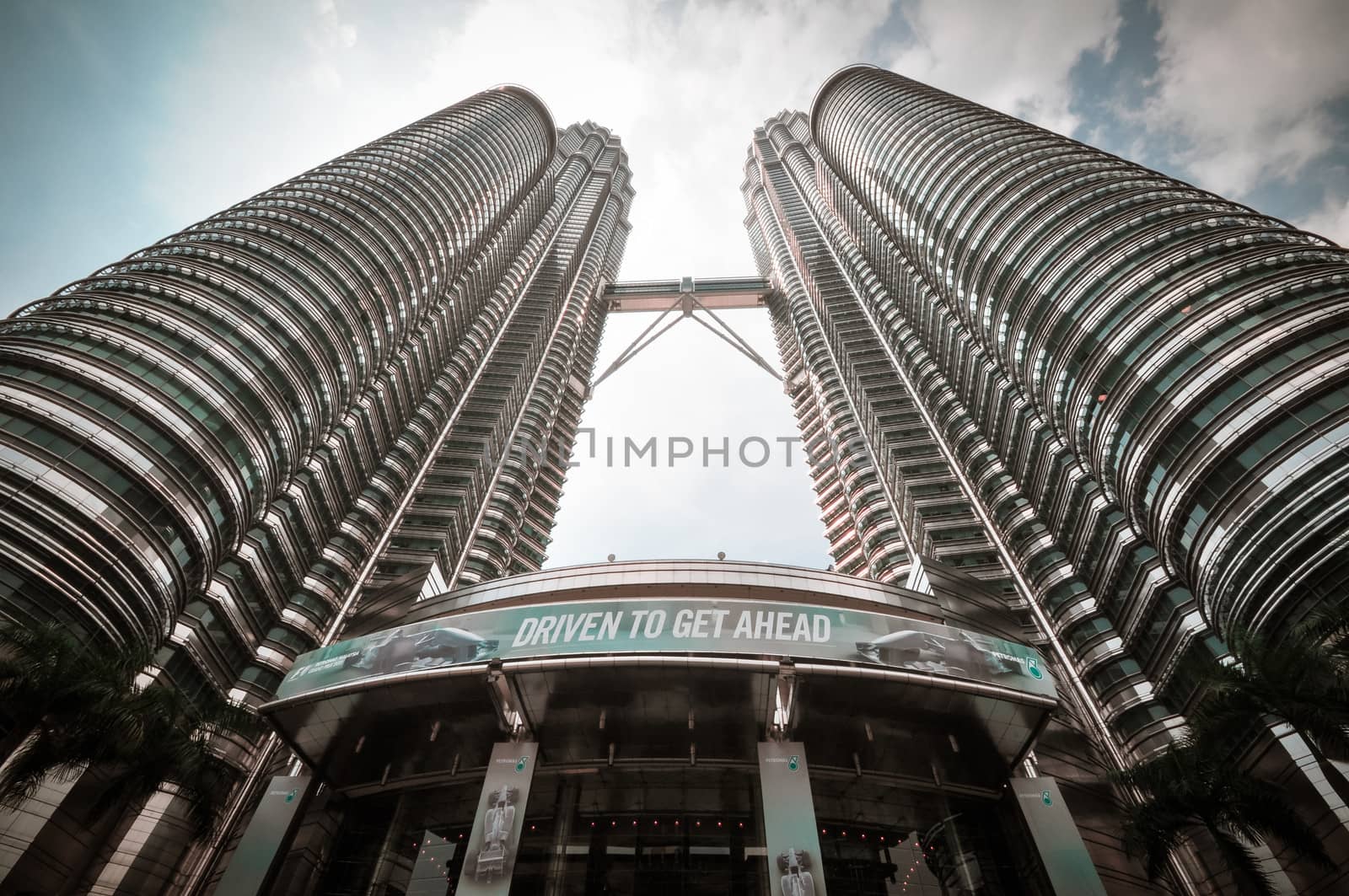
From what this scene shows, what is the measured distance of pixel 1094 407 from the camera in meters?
39.3

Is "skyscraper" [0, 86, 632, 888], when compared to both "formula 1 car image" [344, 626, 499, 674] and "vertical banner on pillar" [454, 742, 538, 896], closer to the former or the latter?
"formula 1 car image" [344, 626, 499, 674]

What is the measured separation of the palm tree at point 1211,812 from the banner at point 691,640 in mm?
4267

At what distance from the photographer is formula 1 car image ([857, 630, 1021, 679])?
82.0 feet

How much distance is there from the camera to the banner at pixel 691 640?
983 inches

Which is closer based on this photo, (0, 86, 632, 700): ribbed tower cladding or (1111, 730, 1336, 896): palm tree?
(1111, 730, 1336, 896): palm tree

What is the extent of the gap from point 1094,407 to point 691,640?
2875cm

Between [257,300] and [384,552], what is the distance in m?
22.2

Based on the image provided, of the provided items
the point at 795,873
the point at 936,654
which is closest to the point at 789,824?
the point at 795,873

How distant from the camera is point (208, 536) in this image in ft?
110

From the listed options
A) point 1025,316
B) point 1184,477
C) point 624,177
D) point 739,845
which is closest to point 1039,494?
point 1025,316

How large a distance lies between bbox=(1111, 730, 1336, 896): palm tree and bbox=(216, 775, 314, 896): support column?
29584 millimetres

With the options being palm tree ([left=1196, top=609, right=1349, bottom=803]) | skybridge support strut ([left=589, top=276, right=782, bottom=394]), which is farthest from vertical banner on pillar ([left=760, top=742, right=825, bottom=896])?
skybridge support strut ([left=589, top=276, right=782, bottom=394])

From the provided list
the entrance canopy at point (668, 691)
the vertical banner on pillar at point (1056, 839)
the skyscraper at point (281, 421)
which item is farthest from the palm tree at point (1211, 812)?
the skyscraper at point (281, 421)

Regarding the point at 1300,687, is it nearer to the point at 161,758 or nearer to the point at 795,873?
the point at 795,873
